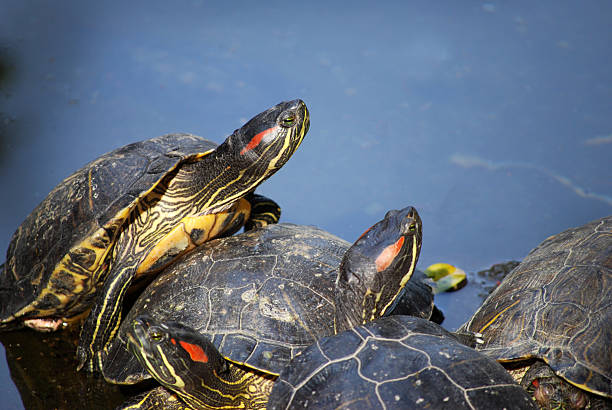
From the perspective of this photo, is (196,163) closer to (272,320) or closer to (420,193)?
(272,320)

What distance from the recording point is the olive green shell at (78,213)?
2.98 meters

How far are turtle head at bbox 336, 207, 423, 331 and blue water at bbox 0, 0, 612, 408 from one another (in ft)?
3.68

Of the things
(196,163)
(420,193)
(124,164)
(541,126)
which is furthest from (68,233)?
(541,126)

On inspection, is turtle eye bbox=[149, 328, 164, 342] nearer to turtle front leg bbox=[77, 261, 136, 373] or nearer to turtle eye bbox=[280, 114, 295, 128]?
turtle front leg bbox=[77, 261, 136, 373]

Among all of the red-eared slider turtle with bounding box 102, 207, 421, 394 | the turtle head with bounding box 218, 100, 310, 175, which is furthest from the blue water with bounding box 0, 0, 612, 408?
the turtle head with bounding box 218, 100, 310, 175

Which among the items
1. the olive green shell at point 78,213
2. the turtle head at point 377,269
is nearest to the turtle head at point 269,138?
the olive green shell at point 78,213

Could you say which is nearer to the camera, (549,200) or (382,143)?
(549,200)

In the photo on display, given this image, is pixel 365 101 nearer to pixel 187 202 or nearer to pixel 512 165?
pixel 512 165

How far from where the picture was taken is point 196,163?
326cm

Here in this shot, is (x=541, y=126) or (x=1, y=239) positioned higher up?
(x=1, y=239)

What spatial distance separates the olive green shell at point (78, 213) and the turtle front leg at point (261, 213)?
56 cm

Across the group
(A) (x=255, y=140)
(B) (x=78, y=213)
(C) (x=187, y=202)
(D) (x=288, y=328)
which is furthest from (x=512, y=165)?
(B) (x=78, y=213)

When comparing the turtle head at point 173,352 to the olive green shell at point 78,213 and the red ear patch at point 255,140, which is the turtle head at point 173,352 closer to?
the olive green shell at point 78,213

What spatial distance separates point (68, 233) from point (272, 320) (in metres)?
1.26
